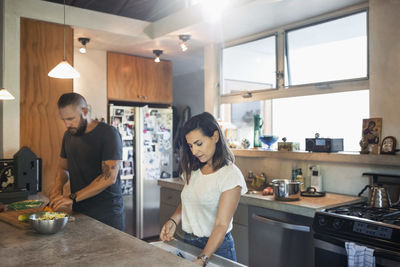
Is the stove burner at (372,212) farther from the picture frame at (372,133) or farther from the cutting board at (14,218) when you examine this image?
the cutting board at (14,218)

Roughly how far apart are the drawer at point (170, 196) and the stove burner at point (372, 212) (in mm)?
1693

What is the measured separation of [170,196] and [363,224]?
2129 mm

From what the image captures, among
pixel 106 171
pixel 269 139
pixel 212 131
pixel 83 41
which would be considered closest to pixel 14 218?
pixel 106 171

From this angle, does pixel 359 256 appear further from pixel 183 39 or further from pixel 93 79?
pixel 93 79

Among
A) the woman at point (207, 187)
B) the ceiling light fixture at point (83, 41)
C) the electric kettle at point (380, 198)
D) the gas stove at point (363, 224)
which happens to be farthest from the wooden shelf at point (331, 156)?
the ceiling light fixture at point (83, 41)

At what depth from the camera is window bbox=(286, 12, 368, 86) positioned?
3041 millimetres

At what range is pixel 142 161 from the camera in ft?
15.3

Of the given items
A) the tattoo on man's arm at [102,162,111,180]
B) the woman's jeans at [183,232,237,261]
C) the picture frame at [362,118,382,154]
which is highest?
the picture frame at [362,118,382,154]

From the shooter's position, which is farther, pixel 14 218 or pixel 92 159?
pixel 92 159

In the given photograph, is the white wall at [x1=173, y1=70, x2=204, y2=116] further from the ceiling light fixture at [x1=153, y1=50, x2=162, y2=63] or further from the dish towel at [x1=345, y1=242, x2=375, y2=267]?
the dish towel at [x1=345, y1=242, x2=375, y2=267]

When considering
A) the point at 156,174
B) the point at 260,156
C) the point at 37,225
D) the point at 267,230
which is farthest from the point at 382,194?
the point at 156,174

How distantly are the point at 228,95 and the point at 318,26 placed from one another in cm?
123

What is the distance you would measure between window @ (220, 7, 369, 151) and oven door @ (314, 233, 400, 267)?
1106 mm

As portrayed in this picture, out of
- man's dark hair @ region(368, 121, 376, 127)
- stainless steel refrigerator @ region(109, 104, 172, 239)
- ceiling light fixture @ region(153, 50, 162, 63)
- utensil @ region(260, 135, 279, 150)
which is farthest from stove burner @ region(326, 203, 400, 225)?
ceiling light fixture @ region(153, 50, 162, 63)
